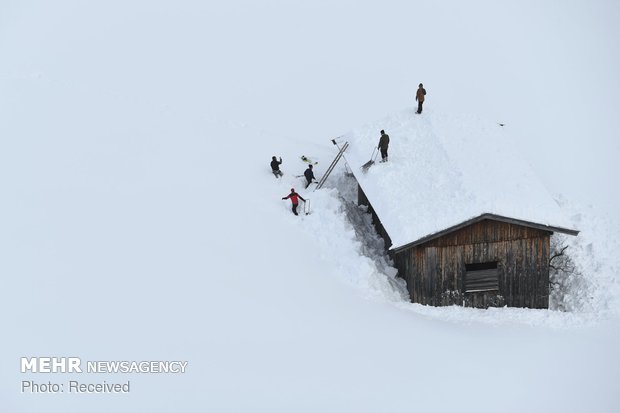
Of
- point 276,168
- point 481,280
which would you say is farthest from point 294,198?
point 481,280

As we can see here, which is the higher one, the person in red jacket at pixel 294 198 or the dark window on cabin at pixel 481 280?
the person in red jacket at pixel 294 198

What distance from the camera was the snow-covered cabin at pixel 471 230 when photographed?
18984mm

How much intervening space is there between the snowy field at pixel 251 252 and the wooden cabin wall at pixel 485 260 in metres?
0.60

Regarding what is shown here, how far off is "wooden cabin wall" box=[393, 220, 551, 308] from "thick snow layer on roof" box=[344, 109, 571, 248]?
2.25 ft

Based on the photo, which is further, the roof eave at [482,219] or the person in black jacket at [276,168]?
the person in black jacket at [276,168]

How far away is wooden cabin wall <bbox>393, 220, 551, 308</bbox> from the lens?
19.3m

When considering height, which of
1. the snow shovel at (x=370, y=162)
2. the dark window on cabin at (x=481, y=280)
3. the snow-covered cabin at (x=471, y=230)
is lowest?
the dark window on cabin at (x=481, y=280)

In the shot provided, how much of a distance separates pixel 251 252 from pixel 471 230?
7294 millimetres

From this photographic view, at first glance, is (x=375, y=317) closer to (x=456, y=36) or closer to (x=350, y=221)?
(x=350, y=221)

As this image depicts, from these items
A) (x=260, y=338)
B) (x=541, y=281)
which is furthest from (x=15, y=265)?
(x=541, y=281)

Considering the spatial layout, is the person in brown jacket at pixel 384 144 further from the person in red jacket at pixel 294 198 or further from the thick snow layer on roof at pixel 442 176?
the person in red jacket at pixel 294 198

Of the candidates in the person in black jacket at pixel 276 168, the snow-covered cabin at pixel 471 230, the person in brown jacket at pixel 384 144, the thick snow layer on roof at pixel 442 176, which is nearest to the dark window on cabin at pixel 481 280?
the snow-covered cabin at pixel 471 230

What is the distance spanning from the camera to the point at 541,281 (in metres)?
19.9

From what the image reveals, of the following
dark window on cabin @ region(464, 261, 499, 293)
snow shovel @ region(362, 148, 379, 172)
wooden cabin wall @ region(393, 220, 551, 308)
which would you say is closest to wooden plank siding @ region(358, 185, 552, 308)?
wooden cabin wall @ region(393, 220, 551, 308)
